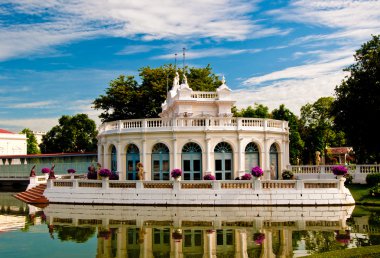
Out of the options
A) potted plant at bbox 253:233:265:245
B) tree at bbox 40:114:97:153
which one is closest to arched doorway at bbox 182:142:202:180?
potted plant at bbox 253:233:265:245

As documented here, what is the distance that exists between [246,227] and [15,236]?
9.99 meters

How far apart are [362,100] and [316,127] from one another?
105 ft

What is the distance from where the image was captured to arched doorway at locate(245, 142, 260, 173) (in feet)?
105

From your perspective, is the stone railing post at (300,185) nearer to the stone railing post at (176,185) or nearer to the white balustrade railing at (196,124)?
the white balustrade railing at (196,124)

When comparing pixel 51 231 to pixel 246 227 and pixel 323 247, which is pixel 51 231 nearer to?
pixel 246 227

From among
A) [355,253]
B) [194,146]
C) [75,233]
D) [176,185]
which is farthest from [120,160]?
[355,253]

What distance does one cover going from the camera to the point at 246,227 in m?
19.7

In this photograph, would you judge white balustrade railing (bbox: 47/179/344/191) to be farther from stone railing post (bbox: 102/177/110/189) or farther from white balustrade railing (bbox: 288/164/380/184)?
white balustrade railing (bbox: 288/164/380/184)

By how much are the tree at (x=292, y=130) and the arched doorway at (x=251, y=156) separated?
25.3 meters

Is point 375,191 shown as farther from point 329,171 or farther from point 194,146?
point 194,146

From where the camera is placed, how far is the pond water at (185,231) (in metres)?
15.4

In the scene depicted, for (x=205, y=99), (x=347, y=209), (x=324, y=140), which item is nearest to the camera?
(x=347, y=209)

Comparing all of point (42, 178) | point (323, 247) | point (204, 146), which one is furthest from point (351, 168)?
point (42, 178)

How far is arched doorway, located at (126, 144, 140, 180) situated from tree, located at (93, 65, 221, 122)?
23766 mm
